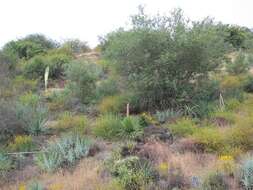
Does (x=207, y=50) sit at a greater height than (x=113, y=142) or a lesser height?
greater

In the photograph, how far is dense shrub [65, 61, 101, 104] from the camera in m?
16.8

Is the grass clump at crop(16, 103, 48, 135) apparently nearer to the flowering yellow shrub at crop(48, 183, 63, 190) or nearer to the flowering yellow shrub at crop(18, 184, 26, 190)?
the flowering yellow shrub at crop(18, 184, 26, 190)

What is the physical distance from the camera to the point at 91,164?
9.46 m

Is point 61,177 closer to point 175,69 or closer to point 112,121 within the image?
point 112,121

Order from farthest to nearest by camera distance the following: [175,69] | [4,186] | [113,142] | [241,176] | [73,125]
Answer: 1. [175,69]
2. [73,125]
3. [113,142]
4. [4,186]
5. [241,176]

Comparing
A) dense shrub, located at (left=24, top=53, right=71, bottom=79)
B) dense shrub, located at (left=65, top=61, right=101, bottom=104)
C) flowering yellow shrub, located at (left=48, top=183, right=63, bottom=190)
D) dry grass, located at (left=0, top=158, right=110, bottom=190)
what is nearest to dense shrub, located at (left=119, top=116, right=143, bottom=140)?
dry grass, located at (left=0, top=158, right=110, bottom=190)

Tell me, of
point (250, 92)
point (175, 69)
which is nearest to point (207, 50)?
point (175, 69)

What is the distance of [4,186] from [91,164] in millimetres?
2145

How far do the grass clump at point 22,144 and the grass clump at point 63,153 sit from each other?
745 millimetres

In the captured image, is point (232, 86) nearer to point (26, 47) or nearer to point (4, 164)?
point (4, 164)

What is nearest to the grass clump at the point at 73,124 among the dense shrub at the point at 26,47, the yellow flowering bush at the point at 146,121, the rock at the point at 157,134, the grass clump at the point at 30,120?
the grass clump at the point at 30,120

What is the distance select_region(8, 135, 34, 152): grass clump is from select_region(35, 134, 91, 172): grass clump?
2.45 feet

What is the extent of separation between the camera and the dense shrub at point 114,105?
594 inches

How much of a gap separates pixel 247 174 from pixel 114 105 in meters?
8.45
